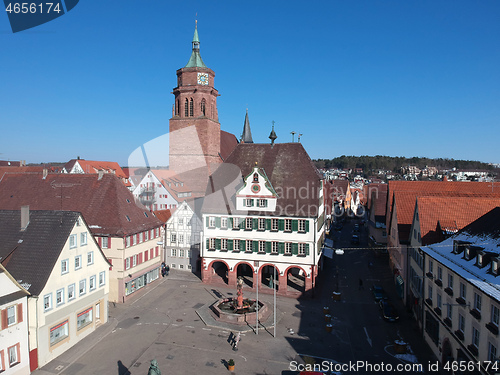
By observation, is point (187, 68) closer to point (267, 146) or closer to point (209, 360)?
point (267, 146)

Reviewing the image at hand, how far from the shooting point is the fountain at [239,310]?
29.3 m

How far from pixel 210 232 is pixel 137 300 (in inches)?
370

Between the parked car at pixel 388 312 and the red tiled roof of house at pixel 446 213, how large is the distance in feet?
20.3

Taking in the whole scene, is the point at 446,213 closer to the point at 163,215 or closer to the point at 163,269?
the point at 163,269

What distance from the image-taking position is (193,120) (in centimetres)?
5844

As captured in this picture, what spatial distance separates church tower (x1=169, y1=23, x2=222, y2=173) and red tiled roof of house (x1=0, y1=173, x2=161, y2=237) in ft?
67.6

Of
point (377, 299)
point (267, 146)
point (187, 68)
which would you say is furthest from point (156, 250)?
point (187, 68)

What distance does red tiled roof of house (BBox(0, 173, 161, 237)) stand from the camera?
34.6m

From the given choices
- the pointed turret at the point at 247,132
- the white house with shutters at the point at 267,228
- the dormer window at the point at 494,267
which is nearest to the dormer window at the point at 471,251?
the dormer window at the point at 494,267

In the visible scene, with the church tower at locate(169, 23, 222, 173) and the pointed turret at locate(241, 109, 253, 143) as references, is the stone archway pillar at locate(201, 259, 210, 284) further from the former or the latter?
the pointed turret at locate(241, 109, 253, 143)

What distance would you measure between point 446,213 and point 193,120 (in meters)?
40.4

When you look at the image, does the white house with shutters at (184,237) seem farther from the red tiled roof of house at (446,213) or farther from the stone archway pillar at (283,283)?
the red tiled roof of house at (446,213)

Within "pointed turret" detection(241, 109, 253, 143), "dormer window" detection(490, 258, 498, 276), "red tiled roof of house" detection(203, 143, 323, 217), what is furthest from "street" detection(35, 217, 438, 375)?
"pointed turret" detection(241, 109, 253, 143)

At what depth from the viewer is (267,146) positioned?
42156 mm
